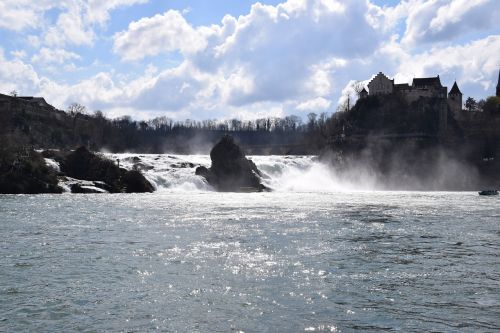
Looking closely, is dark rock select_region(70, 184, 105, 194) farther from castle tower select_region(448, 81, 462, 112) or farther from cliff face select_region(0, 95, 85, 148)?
castle tower select_region(448, 81, 462, 112)

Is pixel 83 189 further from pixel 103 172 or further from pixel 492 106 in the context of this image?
pixel 492 106

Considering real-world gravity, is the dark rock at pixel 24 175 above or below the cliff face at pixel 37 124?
below

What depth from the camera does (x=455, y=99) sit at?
116m

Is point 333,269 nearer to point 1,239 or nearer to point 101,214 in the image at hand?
point 1,239

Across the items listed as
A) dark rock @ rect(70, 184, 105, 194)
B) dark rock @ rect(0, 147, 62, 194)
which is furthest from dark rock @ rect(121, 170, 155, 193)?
dark rock @ rect(0, 147, 62, 194)

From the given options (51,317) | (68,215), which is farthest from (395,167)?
(51,317)

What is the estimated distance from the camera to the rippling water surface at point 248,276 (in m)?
12.0

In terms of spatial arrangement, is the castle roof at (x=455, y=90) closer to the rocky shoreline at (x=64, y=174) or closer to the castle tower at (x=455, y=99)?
the castle tower at (x=455, y=99)

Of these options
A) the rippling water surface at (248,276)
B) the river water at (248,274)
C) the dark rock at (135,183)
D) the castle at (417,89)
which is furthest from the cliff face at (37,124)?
the rippling water surface at (248,276)

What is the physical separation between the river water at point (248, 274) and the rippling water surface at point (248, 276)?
0.16 ft

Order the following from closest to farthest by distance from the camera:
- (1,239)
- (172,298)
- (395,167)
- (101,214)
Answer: (172,298) → (1,239) → (101,214) → (395,167)

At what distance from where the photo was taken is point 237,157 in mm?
73625

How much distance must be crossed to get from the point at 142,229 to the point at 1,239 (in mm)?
7003

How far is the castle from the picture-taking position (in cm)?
Result: 11050
